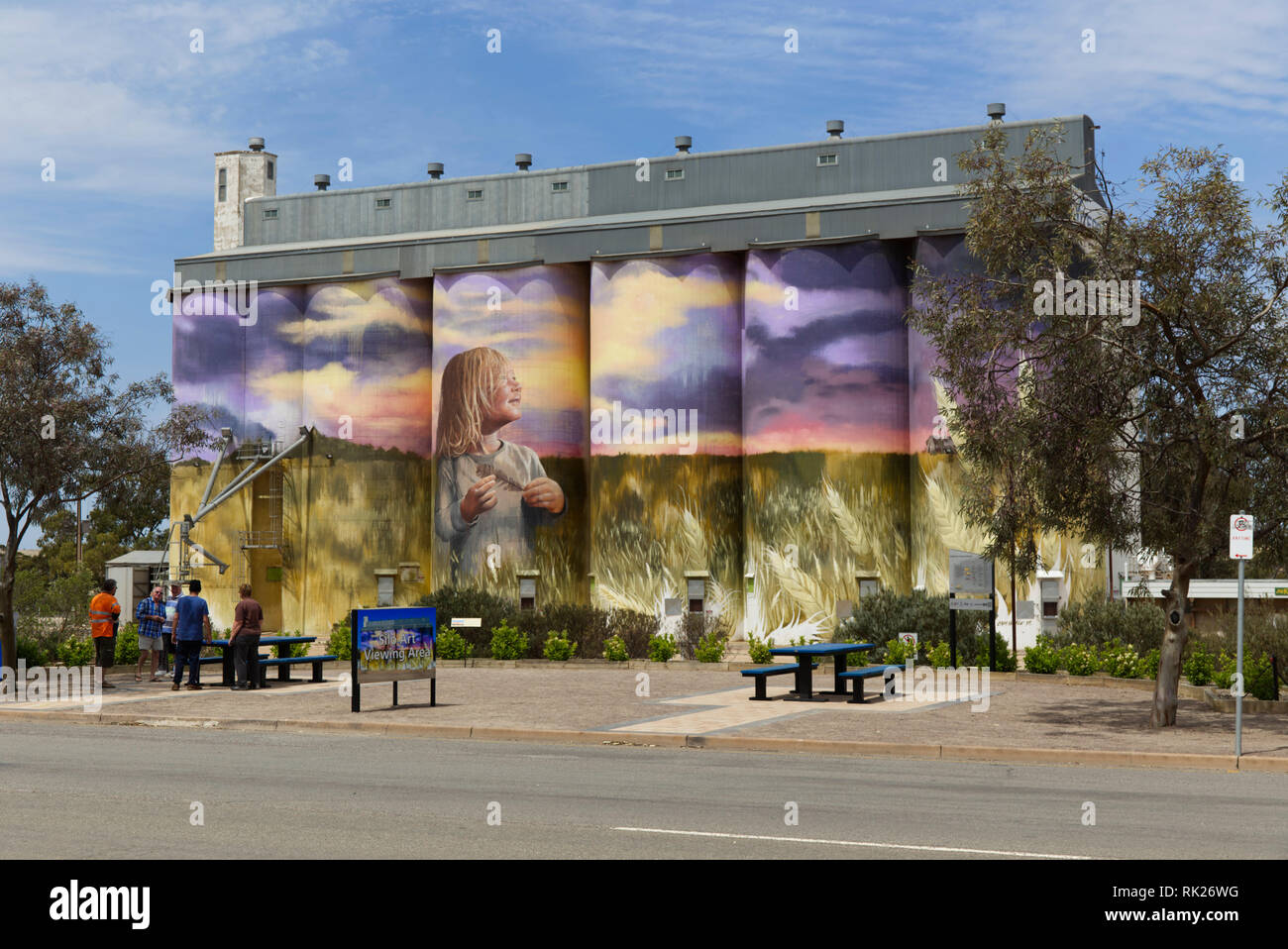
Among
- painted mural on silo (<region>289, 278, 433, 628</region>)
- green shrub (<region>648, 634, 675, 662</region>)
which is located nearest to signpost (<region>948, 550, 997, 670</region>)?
green shrub (<region>648, 634, 675, 662</region>)

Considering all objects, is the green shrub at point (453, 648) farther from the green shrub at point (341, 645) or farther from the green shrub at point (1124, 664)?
the green shrub at point (1124, 664)

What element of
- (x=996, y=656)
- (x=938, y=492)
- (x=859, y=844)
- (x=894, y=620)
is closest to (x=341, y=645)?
(x=894, y=620)

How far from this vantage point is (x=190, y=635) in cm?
2356

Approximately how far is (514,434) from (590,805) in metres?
34.9

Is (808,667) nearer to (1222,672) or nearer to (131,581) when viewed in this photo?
(1222,672)

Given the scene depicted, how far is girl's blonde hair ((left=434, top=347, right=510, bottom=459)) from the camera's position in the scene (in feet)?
152

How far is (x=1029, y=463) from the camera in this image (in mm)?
18031

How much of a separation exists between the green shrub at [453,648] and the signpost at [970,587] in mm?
10838

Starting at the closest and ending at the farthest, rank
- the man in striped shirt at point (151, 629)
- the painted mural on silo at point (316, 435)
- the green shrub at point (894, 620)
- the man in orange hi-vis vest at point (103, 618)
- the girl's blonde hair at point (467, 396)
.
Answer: the man in orange hi-vis vest at point (103, 618)
the man in striped shirt at point (151, 629)
the green shrub at point (894, 620)
the girl's blonde hair at point (467, 396)
the painted mural on silo at point (316, 435)

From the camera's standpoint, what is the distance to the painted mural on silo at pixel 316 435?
4831 cm

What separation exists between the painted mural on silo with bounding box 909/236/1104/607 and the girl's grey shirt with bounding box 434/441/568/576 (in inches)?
467

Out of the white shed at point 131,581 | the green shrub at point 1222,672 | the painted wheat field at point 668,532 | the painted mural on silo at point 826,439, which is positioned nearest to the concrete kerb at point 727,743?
the green shrub at point 1222,672
